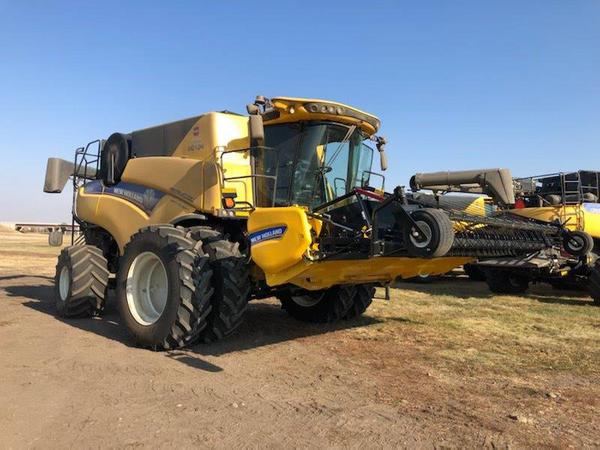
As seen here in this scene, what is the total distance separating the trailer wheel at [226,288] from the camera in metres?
5.78

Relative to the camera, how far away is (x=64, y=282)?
8234mm

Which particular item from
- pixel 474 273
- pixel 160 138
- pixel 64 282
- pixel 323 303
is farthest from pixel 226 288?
pixel 474 273

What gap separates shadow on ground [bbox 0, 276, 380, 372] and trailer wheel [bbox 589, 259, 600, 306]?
15.5ft

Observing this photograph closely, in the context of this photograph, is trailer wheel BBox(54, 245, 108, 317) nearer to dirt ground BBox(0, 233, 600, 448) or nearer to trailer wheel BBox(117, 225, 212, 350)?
dirt ground BBox(0, 233, 600, 448)

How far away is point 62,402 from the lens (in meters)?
4.21

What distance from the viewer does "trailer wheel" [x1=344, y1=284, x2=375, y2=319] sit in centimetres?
792

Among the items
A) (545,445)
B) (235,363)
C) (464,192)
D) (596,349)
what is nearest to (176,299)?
(235,363)

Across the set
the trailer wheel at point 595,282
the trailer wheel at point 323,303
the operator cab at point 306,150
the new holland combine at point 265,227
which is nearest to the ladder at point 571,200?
the trailer wheel at point 595,282

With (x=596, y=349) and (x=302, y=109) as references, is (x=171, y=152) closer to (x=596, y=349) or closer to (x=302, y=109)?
(x=302, y=109)

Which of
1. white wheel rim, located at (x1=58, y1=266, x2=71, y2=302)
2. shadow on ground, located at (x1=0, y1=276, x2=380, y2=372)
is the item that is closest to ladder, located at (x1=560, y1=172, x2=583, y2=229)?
shadow on ground, located at (x1=0, y1=276, x2=380, y2=372)

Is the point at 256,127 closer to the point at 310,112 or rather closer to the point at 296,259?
the point at 310,112

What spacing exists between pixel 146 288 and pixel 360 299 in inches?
124

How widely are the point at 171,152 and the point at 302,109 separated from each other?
246cm

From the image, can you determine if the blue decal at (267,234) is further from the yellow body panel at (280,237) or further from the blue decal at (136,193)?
the blue decal at (136,193)
